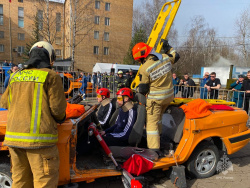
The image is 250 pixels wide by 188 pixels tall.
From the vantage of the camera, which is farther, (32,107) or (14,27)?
(14,27)

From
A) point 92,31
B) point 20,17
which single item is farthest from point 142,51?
point 20,17

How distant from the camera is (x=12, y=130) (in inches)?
78.1

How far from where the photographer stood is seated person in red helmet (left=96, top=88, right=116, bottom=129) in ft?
14.4

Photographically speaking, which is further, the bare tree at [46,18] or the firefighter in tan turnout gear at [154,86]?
the bare tree at [46,18]

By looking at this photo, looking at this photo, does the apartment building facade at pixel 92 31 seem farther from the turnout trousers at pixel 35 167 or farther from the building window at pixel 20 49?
the turnout trousers at pixel 35 167

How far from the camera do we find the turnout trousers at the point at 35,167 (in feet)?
6.63

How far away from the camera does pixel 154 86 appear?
360cm

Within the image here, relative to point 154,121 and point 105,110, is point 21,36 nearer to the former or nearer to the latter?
point 105,110

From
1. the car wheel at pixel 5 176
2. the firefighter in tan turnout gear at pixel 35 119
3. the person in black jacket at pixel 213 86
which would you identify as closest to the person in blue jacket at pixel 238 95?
the person in black jacket at pixel 213 86

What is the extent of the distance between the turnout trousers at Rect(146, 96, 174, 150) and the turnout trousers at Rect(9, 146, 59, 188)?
1.74 metres

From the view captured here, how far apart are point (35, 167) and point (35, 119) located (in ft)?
1.58

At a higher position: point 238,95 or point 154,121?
point 238,95

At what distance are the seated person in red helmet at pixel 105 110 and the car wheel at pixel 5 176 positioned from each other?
6.75 ft

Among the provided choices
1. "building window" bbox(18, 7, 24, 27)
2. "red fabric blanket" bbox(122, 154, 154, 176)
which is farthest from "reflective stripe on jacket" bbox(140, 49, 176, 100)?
"building window" bbox(18, 7, 24, 27)
